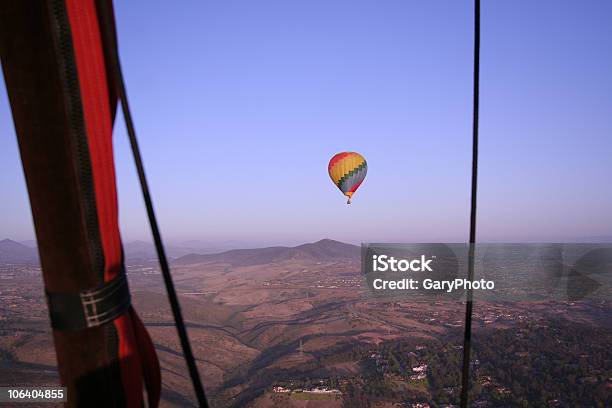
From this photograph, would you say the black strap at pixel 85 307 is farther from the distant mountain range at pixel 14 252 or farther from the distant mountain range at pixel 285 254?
the distant mountain range at pixel 285 254

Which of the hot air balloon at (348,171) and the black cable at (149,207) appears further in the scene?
the hot air balloon at (348,171)

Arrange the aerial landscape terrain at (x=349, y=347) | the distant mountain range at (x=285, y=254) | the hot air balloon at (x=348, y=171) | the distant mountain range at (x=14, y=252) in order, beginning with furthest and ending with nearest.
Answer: the distant mountain range at (x=285, y=254) < the distant mountain range at (x=14, y=252) < the aerial landscape terrain at (x=349, y=347) < the hot air balloon at (x=348, y=171)

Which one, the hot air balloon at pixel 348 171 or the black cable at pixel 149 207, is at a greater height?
the black cable at pixel 149 207

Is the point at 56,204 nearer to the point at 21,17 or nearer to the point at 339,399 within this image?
the point at 21,17

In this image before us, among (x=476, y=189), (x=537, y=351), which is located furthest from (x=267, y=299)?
(x=476, y=189)

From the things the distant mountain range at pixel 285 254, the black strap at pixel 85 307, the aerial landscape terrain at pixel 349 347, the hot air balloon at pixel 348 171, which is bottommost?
the distant mountain range at pixel 285 254

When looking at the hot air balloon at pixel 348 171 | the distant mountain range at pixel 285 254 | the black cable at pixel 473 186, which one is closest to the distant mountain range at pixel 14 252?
the distant mountain range at pixel 285 254
